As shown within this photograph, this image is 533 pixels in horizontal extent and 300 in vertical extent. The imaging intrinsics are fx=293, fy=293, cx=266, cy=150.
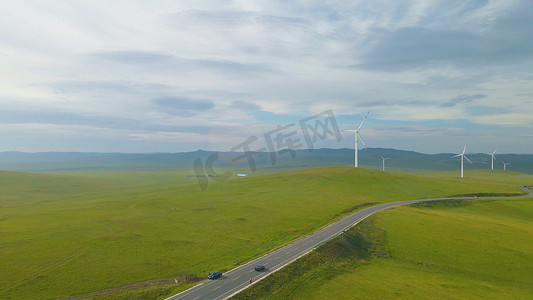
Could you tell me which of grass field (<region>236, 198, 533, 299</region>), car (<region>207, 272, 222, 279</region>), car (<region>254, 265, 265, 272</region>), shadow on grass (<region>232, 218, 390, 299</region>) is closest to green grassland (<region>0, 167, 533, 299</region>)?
car (<region>207, 272, 222, 279</region>)

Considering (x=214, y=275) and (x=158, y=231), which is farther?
(x=158, y=231)

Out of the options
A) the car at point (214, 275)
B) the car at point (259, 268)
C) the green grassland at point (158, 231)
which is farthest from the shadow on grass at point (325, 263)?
the green grassland at point (158, 231)

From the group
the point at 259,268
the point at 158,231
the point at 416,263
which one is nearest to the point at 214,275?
A: the point at 259,268

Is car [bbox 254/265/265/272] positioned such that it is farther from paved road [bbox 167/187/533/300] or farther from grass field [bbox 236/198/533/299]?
grass field [bbox 236/198/533/299]

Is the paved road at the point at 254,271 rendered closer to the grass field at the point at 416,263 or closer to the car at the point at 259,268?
the car at the point at 259,268

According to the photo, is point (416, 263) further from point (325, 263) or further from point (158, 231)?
point (158, 231)
